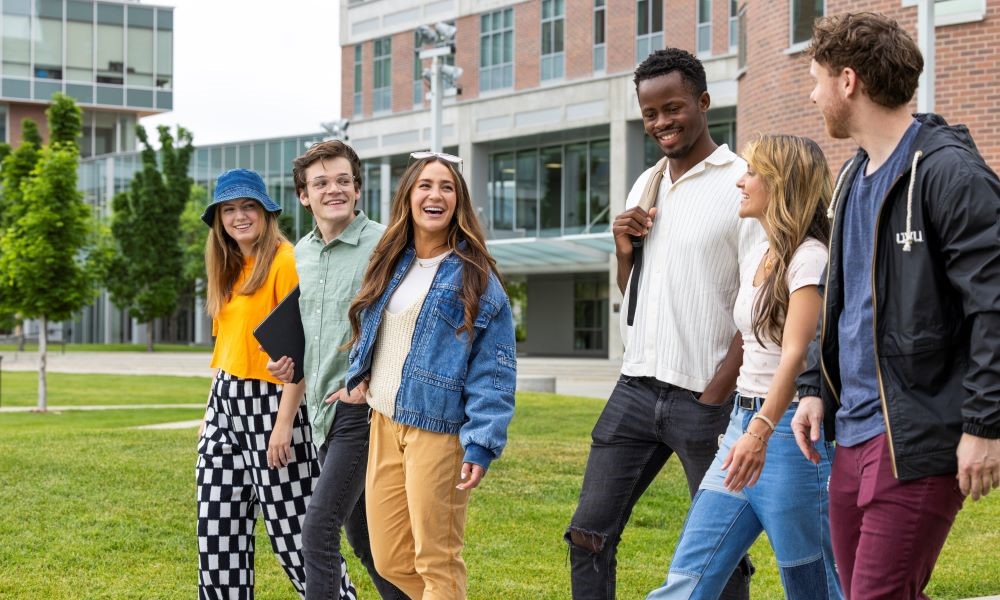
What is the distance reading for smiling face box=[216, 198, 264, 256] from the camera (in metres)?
5.36

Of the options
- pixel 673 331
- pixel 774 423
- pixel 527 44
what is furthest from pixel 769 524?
pixel 527 44

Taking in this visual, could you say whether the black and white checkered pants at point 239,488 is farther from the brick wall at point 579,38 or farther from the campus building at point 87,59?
the campus building at point 87,59

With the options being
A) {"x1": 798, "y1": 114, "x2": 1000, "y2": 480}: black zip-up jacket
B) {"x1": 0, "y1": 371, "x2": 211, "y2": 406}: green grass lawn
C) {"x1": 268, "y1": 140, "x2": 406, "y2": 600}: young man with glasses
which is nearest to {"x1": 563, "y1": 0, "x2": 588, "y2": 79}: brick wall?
{"x1": 0, "y1": 371, "x2": 211, "y2": 406}: green grass lawn

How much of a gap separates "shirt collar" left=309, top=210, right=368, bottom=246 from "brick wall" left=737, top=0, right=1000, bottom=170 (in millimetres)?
10377

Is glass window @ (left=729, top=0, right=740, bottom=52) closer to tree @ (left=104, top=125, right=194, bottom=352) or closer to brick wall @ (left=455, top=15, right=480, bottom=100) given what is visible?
brick wall @ (left=455, top=15, right=480, bottom=100)

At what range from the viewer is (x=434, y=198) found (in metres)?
4.45

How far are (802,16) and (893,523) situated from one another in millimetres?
18319

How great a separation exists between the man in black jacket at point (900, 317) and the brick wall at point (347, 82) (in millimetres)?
48063

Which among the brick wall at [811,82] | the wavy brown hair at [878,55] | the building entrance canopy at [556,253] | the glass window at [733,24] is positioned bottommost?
the wavy brown hair at [878,55]

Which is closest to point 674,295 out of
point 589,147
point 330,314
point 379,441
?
point 379,441

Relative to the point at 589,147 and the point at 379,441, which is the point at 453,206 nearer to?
the point at 379,441

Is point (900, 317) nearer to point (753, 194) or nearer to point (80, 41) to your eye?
point (753, 194)

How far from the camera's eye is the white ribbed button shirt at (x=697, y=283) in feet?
14.2

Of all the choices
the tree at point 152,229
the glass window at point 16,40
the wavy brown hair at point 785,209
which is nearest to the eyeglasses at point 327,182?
the wavy brown hair at point 785,209
